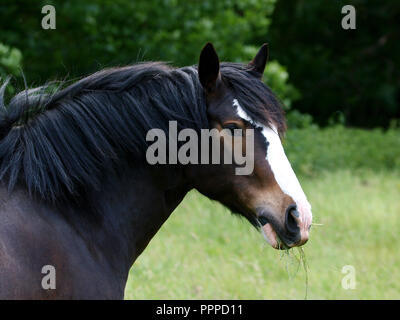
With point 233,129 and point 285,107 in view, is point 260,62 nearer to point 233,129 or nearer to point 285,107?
point 285,107

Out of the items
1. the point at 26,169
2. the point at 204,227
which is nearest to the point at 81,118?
the point at 26,169

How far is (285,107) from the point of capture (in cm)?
→ 322

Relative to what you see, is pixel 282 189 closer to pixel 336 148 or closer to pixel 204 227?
pixel 204 227

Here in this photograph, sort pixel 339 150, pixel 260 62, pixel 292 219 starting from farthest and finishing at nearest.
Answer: pixel 339 150, pixel 260 62, pixel 292 219

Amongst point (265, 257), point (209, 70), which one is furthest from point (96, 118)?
point (265, 257)

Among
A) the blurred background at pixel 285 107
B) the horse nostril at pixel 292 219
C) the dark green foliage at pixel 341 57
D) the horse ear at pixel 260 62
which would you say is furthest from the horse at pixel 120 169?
the dark green foliage at pixel 341 57

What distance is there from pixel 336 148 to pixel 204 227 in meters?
6.23

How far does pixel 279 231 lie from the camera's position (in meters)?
2.73

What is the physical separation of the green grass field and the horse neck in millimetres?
654

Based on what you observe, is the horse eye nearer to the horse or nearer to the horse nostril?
the horse

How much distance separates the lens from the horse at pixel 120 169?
2609mm

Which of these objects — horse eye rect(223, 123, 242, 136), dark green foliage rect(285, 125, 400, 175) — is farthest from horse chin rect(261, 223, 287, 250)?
dark green foliage rect(285, 125, 400, 175)

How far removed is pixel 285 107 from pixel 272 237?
77 cm

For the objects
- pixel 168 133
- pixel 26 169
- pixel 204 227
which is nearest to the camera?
pixel 26 169
